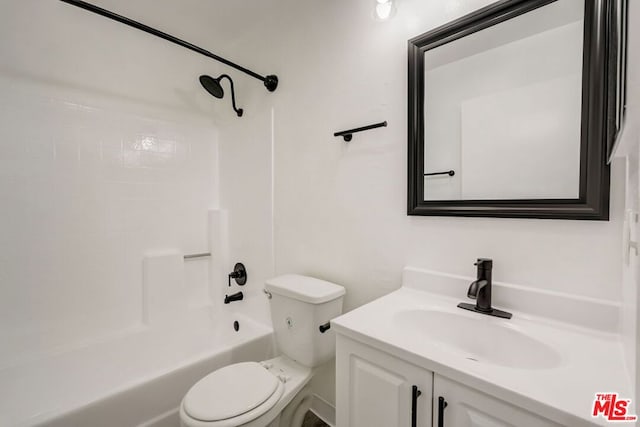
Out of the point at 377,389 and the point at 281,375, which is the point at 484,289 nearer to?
the point at 377,389

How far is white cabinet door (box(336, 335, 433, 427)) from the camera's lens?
0.70 m

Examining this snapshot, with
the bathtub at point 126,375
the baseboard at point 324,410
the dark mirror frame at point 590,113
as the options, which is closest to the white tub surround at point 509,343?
the dark mirror frame at point 590,113

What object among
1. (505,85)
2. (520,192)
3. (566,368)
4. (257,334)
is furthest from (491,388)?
Answer: (257,334)

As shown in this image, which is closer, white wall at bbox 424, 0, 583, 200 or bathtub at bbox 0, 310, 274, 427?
Answer: white wall at bbox 424, 0, 583, 200

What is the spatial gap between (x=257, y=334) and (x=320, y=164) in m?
1.15

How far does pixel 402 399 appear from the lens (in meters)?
0.73

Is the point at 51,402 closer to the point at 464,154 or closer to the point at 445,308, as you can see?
the point at 445,308

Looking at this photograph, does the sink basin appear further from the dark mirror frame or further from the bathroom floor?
the bathroom floor

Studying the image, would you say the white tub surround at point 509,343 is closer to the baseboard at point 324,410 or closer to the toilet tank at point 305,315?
the toilet tank at point 305,315

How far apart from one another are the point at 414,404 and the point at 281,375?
2.56 ft

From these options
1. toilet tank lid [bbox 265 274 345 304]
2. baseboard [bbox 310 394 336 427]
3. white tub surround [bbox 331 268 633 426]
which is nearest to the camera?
white tub surround [bbox 331 268 633 426]

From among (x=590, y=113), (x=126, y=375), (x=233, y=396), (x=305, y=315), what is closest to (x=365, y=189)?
(x=305, y=315)

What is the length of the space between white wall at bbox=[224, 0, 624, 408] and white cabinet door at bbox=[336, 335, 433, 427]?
18.8 inches

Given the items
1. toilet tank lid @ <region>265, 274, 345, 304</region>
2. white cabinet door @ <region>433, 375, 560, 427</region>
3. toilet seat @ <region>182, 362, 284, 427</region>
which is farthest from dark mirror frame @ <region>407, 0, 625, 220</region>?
toilet seat @ <region>182, 362, 284, 427</region>
